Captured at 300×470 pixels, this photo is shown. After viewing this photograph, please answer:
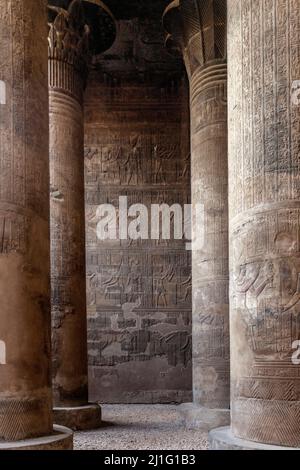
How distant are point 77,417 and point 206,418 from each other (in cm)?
180

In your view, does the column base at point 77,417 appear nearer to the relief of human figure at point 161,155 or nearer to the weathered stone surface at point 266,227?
the weathered stone surface at point 266,227

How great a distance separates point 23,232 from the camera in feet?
18.5

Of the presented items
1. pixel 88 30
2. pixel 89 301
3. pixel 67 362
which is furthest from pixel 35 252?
pixel 89 301

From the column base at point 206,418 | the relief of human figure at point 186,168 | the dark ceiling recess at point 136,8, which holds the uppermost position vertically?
the dark ceiling recess at point 136,8

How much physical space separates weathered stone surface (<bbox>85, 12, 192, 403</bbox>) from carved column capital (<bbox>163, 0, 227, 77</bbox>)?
3355mm

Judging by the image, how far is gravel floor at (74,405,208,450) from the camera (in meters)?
8.91

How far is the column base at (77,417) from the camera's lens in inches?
400

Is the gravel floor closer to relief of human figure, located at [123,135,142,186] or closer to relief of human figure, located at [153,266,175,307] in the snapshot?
relief of human figure, located at [153,266,175,307]

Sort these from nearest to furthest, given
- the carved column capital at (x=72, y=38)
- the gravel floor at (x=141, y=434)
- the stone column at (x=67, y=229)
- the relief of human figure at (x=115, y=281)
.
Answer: the gravel floor at (x=141, y=434) → the stone column at (x=67, y=229) → the carved column capital at (x=72, y=38) → the relief of human figure at (x=115, y=281)

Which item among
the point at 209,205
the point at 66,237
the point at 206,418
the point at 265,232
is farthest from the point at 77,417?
the point at 265,232

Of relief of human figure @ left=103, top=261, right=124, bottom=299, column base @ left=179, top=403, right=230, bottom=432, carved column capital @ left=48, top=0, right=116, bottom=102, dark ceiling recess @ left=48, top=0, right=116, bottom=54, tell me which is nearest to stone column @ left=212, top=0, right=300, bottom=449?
column base @ left=179, top=403, right=230, bottom=432

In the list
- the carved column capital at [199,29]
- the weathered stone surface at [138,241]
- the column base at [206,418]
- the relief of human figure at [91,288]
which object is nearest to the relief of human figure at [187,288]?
the weathered stone surface at [138,241]

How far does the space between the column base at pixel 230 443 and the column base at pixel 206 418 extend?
16.4 ft

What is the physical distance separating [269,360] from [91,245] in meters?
10.5
